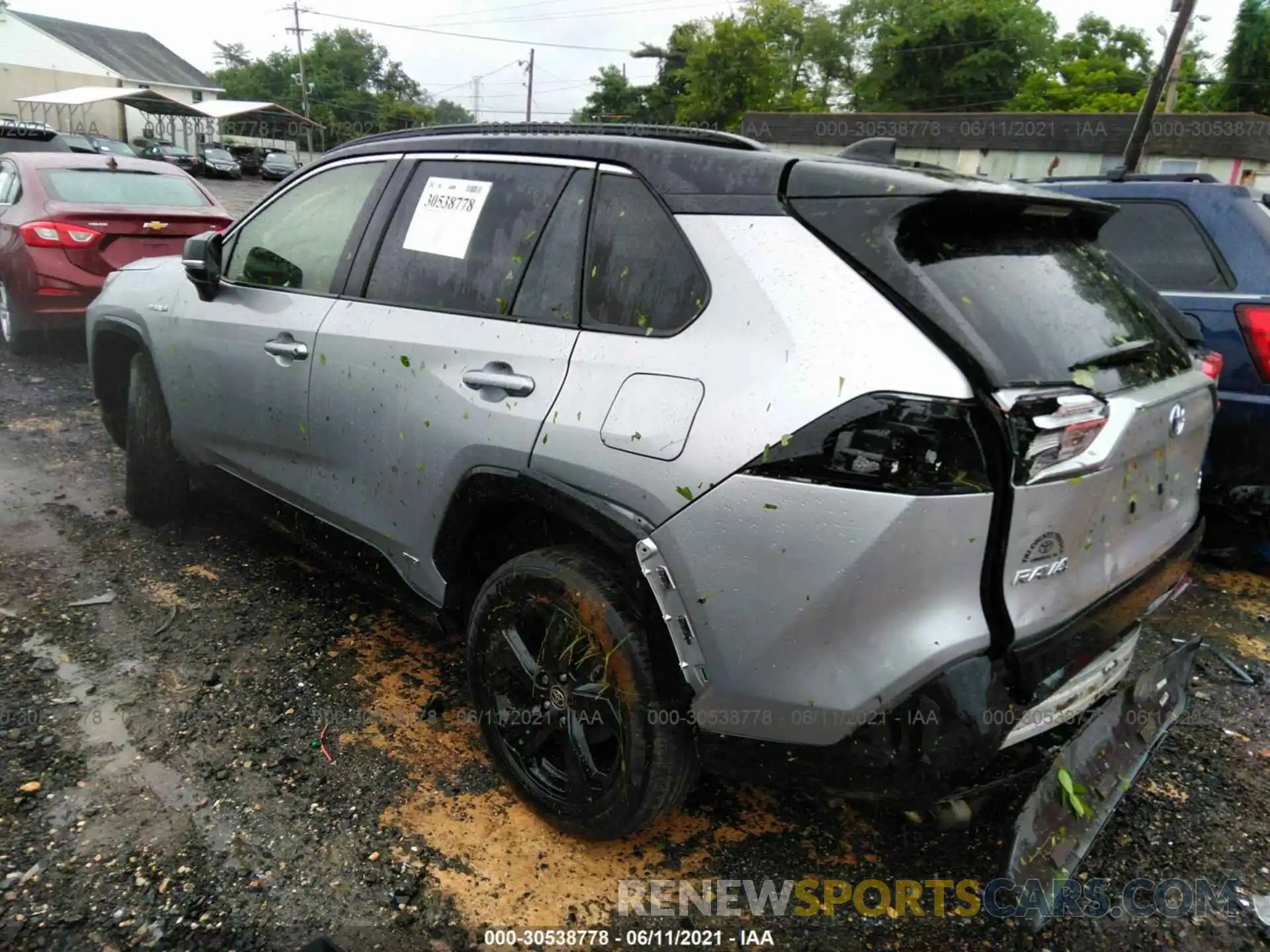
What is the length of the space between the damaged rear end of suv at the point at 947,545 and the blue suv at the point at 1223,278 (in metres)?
2.08

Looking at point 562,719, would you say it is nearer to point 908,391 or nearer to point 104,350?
point 908,391

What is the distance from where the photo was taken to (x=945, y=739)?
164 centimetres

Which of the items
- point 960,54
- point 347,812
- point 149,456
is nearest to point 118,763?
point 347,812

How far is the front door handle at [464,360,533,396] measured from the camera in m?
2.16

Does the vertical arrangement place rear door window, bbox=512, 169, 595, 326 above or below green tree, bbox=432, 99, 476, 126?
below

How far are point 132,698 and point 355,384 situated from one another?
1.26 m

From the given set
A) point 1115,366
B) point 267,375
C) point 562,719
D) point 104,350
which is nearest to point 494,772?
point 562,719

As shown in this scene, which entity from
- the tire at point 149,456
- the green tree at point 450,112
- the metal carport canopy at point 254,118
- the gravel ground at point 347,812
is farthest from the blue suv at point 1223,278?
the green tree at point 450,112

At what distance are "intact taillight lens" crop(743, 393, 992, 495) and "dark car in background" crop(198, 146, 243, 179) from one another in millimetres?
37357

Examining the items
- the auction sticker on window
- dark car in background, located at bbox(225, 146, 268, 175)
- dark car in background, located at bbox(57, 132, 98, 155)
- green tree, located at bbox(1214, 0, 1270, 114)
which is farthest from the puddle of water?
green tree, located at bbox(1214, 0, 1270, 114)

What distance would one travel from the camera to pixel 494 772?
2531mm

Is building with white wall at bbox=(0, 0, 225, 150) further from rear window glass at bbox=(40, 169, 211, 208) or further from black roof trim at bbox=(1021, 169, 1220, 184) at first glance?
black roof trim at bbox=(1021, 169, 1220, 184)

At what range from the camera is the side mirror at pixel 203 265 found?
130 inches

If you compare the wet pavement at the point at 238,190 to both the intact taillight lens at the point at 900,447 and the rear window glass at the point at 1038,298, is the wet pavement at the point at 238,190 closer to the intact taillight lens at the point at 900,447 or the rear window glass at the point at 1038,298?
the rear window glass at the point at 1038,298
